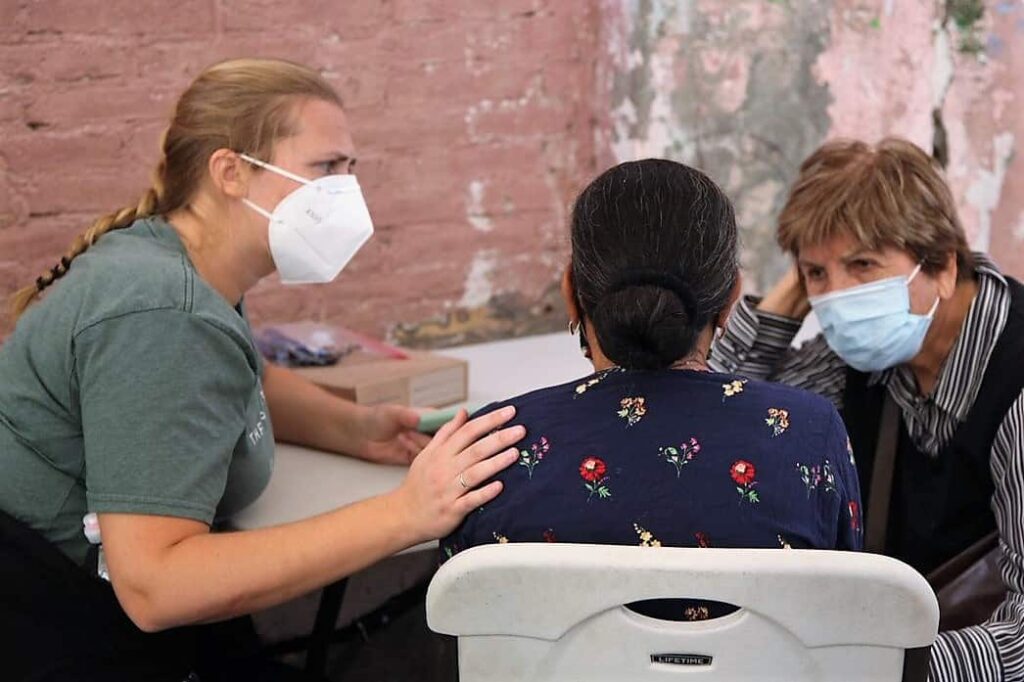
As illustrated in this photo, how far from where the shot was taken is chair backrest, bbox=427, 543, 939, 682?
1.01m

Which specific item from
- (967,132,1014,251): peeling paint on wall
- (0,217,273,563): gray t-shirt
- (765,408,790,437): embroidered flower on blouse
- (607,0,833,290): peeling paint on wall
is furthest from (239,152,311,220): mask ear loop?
(967,132,1014,251): peeling paint on wall

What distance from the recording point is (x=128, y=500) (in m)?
1.28

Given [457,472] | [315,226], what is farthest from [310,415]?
[457,472]

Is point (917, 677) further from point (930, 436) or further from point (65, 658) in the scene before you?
point (65, 658)

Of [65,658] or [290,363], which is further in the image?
[290,363]

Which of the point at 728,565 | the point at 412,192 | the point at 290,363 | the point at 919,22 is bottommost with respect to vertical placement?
the point at 290,363

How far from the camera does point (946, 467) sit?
5.58ft

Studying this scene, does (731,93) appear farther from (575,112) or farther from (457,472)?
(457,472)

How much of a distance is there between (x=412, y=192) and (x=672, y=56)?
2.17ft

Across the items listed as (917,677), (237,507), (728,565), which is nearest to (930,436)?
(917,677)

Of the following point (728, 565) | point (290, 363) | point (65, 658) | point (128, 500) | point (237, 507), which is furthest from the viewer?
point (290, 363)

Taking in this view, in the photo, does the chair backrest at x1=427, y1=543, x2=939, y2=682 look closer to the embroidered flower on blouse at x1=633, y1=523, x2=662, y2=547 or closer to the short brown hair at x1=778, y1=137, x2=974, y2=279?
the embroidered flower on blouse at x1=633, y1=523, x2=662, y2=547

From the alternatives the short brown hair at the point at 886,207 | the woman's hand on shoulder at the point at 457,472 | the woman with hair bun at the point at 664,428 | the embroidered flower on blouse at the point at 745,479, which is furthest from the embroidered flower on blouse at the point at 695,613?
the short brown hair at the point at 886,207

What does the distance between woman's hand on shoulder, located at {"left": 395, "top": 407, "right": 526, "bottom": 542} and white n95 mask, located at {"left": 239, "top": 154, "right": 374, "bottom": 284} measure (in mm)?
537
